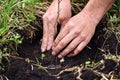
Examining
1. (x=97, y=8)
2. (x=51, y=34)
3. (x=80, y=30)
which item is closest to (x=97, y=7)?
(x=97, y=8)

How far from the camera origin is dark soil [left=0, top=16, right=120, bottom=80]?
72.0 inches

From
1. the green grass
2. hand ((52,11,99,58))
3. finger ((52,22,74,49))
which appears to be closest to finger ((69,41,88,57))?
hand ((52,11,99,58))

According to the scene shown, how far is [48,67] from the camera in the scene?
1.91 m

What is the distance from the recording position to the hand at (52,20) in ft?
6.63

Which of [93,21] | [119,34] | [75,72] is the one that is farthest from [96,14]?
[75,72]

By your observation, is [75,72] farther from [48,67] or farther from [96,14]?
[96,14]

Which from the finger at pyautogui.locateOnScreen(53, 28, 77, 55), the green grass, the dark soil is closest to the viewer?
the dark soil

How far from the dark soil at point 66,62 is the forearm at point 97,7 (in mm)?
127

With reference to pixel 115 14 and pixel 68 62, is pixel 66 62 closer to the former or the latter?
pixel 68 62

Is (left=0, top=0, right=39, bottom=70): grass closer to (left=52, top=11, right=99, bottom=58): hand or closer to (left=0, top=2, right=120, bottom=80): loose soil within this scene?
(left=0, top=2, right=120, bottom=80): loose soil

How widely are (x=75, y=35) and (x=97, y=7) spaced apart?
0.72 feet

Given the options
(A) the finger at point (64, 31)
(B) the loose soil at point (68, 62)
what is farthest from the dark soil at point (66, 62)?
(A) the finger at point (64, 31)

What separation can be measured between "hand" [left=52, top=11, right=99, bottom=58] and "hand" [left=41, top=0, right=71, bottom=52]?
0.19 feet

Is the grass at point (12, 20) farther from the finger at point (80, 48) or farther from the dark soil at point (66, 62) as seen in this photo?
the finger at point (80, 48)
